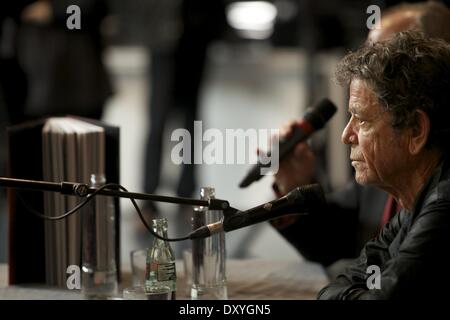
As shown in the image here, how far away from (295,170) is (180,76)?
2.48m

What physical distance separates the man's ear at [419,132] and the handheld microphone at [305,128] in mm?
422

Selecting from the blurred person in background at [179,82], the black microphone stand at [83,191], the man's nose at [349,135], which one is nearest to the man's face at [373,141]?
the man's nose at [349,135]

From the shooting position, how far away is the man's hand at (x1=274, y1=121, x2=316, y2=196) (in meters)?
1.71

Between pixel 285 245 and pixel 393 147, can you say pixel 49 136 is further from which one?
pixel 285 245

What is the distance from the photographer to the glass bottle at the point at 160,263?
1.27 m

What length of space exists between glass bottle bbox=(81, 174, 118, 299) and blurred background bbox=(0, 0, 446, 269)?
0.22 ft

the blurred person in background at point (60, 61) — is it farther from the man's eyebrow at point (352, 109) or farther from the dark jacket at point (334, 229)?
the man's eyebrow at point (352, 109)

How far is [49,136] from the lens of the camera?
144cm

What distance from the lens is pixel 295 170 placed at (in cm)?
173

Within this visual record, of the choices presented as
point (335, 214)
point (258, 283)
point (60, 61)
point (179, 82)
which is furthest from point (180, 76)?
point (258, 283)
